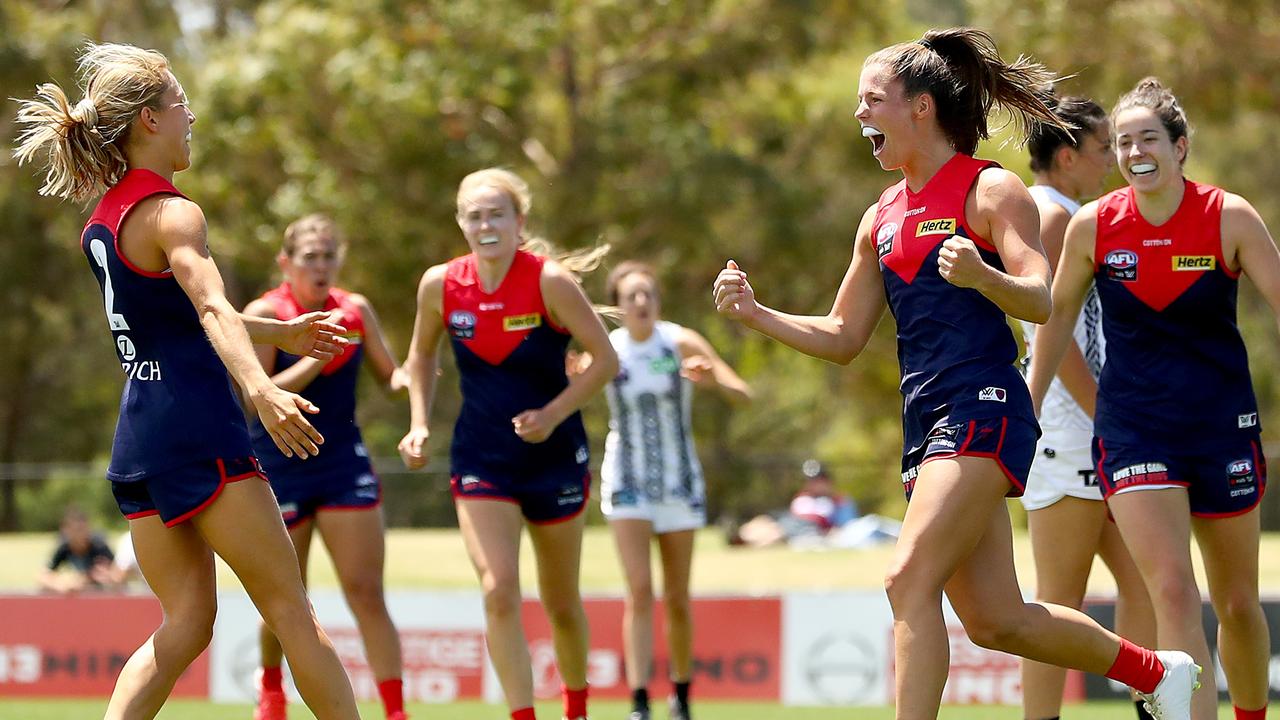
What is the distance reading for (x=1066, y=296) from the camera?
17.3 ft

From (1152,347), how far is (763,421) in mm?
26894

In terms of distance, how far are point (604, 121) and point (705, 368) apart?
12699 millimetres

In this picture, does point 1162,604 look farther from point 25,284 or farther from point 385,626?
point 25,284

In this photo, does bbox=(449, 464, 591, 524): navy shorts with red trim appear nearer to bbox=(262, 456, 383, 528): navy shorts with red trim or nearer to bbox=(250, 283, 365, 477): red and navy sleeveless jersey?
bbox=(262, 456, 383, 528): navy shorts with red trim

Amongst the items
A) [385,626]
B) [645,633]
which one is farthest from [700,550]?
[385,626]

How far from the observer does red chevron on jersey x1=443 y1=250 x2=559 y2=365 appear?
6406mm

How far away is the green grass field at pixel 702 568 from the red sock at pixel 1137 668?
742 cm

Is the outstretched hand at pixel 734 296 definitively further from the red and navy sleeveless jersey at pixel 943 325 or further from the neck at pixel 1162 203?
the neck at pixel 1162 203

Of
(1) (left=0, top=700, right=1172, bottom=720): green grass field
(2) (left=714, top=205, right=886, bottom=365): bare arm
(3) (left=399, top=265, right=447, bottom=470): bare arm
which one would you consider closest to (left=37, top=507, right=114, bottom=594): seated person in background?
(1) (left=0, top=700, right=1172, bottom=720): green grass field

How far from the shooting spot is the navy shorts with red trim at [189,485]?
4430 mm

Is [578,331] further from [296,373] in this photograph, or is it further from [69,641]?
[69,641]

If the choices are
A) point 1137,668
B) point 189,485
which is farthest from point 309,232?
point 1137,668

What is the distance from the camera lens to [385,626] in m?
6.65

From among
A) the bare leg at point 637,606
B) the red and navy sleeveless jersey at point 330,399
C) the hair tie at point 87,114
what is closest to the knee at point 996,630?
the hair tie at point 87,114
